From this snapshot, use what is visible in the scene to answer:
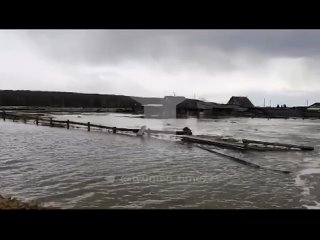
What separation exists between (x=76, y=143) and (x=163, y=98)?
107 feet

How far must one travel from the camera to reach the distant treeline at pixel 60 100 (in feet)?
268

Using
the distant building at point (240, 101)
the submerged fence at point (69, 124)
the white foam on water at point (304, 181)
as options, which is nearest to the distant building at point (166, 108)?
the submerged fence at point (69, 124)

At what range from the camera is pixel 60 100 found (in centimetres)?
8506

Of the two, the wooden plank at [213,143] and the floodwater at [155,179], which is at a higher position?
the wooden plank at [213,143]

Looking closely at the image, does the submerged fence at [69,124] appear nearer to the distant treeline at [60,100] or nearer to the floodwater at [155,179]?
the floodwater at [155,179]

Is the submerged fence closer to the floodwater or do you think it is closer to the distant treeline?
the floodwater

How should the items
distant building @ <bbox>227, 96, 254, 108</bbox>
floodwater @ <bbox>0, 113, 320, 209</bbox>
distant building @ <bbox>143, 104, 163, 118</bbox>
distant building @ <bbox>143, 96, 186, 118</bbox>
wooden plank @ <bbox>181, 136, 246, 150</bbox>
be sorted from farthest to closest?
distant building @ <bbox>227, 96, 254, 108</bbox> < distant building @ <bbox>143, 104, 163, 118</bbox> < distant building @ <bbox>143, 96, 186, 118</bbox> < wooden plank @ <bbox>181, 136, 246, 150</bbox> < floodwater @ <bbox>0, 113, 320, 209</bbox>

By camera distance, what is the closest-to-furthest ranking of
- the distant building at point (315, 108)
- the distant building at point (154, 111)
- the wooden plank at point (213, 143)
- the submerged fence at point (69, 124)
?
the wooden plank at point (213, 143), the submerged fence at point (69, 124), the distant building at point (154, 111), the distant building at point (315, 108)

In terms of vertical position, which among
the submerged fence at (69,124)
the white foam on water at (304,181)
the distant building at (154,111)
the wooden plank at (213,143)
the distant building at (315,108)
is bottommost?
the white foam on water at (304,181)

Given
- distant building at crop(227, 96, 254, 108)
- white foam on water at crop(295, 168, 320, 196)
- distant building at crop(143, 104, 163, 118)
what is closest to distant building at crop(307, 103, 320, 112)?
distant building at crop(227, 96, 254, 108)

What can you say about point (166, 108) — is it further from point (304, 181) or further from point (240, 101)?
point (304, 181)

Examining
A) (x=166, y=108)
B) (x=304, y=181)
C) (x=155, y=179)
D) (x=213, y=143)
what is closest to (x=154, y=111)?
(x=166, y=108)

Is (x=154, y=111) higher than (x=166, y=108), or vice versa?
(x=166, y=108)

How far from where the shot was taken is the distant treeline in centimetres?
8181
